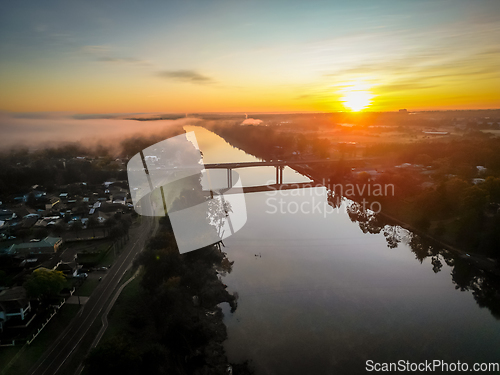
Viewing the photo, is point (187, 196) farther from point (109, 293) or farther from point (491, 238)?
point (491, 238)

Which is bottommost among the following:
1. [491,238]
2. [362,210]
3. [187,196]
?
[362,210]

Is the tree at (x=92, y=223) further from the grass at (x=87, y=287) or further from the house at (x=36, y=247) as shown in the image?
the grass at (x=87, y=287)

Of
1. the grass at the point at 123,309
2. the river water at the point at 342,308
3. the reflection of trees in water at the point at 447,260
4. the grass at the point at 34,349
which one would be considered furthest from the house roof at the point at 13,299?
the reflection of trees in water at the point at 447,260

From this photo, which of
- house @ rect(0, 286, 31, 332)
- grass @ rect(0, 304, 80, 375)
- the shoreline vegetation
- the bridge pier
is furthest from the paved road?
the bridge pier

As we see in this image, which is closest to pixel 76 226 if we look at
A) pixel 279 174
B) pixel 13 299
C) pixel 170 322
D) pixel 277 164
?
pixel 13 299

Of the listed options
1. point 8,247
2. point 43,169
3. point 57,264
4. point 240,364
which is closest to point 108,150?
point 43,169

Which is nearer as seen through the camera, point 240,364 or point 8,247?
point 240,364

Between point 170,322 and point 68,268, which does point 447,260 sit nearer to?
point 170,322
